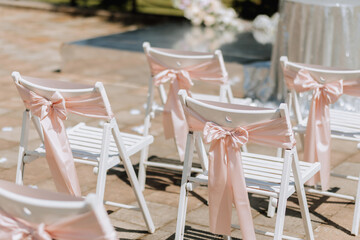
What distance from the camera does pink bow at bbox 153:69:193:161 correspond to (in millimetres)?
4301

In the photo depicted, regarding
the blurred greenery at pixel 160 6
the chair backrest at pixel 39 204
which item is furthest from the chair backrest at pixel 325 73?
the blurred greenery at pixel 160 6

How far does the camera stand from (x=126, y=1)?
14.0m

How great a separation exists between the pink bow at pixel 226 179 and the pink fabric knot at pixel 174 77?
110 centimetres

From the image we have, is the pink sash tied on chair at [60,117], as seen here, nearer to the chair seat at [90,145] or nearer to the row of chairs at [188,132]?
the row of chairs at [188,132]

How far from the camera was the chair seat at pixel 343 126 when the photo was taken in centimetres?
410

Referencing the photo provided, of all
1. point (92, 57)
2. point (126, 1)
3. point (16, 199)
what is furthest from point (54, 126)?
point (126, 1)

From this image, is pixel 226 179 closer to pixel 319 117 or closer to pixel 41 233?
pixel 319 117

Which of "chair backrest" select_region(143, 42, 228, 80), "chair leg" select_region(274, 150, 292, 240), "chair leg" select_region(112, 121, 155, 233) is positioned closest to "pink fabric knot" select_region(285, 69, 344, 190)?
"chair backrest" select_region(143, 42, 228, 80)

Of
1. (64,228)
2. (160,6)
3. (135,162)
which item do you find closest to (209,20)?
(160,6)

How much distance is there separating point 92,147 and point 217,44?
15.7 feet

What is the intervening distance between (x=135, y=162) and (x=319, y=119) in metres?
1.63

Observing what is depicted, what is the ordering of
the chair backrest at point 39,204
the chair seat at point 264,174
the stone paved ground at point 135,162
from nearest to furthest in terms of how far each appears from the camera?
the chair backrest at point 39,204, the chair seat at point 264,174, the stone paved ground at point 135,162

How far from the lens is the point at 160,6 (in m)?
13.5

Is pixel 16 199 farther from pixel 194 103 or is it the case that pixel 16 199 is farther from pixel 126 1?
pixel 126 1
